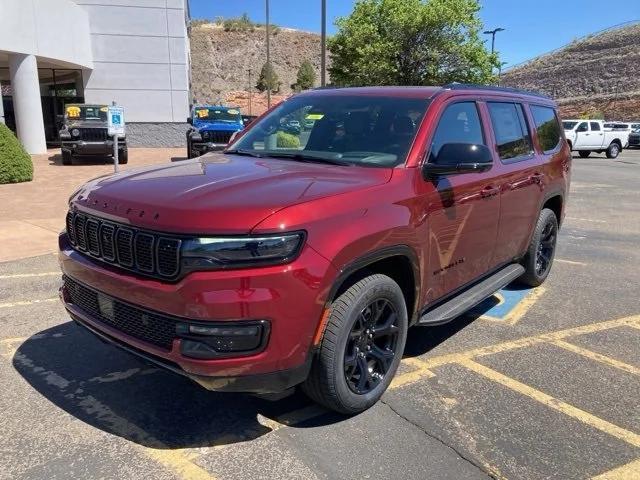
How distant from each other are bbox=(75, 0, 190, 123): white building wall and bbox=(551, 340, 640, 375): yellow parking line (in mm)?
23641

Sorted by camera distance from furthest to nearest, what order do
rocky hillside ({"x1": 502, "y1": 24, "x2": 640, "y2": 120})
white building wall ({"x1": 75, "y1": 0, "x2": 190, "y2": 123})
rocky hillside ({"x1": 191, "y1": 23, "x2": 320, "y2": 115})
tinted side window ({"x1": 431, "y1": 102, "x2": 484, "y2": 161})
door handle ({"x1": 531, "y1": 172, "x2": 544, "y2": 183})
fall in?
rocky hillside ({"x1": 191, "y1": 23, "x2": 320, "y2": 115}) → rocky hillside ({"x1": 502, "y1": 24, "x2": 640, "y2": 120}) → white building wall ({"x1": 75, "y1": 0, "x2": 190, "y2": 123}) → door handle ({"x1": 531, "y1": 172, "x2": 544, "y2": 183}) → tinted side window ({"x1": 431, "y1": 102, "x2": 484, "y2": 161})

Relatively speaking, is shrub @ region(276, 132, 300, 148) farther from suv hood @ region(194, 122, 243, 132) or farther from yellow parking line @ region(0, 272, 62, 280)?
suv hood @ region(194, 122, 243, 132)

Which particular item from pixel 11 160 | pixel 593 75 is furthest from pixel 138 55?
pixel 593 75

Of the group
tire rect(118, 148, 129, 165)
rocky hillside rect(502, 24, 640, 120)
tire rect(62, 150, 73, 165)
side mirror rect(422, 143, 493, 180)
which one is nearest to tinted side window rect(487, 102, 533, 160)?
side mirror rect(422, 143, 493, 180)

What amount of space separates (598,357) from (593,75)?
6196 centimetres

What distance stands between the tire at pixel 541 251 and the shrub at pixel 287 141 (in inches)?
104

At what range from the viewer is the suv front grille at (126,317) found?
2746 mm

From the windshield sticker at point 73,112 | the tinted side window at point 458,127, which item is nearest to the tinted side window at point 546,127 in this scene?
the tinted side window at point 458,127

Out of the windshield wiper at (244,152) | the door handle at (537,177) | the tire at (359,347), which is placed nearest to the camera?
the tire at (359,347)

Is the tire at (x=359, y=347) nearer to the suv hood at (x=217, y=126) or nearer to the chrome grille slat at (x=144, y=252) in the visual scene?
the chrome grille slat at (x=144, y=252)

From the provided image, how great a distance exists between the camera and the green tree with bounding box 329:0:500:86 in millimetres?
27438

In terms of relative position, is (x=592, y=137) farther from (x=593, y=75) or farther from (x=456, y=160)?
(x=593, y=75)

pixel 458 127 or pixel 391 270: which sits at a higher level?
pixel 458 127

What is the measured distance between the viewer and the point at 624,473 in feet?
9.32
